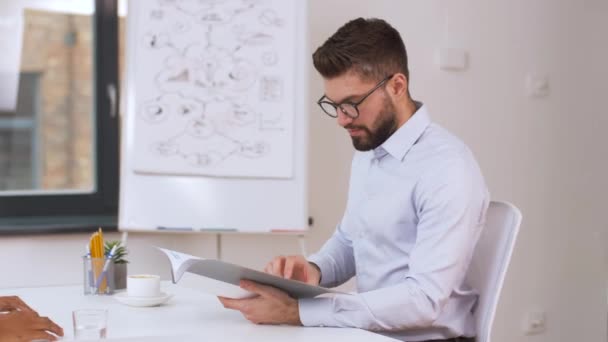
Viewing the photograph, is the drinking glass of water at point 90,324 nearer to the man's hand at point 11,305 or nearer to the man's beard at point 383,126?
the man's hand at point 11,305

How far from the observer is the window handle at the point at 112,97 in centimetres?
359

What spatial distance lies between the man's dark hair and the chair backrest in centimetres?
45

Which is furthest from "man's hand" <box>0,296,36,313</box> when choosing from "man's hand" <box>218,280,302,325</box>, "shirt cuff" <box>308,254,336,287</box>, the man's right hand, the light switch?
the light switch

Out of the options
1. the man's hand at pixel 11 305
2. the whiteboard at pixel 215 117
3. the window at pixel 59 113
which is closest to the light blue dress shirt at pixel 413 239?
the man's hand at pixel 11 305

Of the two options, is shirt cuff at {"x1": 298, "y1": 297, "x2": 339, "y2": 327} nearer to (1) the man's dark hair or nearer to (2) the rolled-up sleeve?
(2) the rolled-up sleeve

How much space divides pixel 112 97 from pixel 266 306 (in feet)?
6.61

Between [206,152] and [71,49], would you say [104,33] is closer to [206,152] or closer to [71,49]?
[71,49]

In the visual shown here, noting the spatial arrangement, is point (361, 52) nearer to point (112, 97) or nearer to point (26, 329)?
point (26, 329)

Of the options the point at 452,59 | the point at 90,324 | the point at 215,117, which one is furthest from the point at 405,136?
the point at 452,59

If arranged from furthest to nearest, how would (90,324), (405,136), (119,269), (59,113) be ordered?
(59,113) < (119,269) < (405,136) < (90,324)

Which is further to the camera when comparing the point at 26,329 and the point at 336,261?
the point at 336,261

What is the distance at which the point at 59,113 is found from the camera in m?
3.56

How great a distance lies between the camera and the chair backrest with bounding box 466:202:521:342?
1998 mm

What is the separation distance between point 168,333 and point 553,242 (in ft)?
10.4
